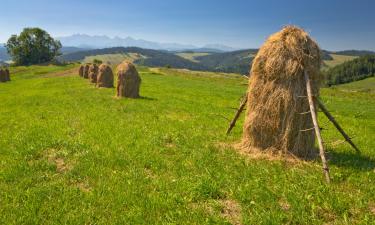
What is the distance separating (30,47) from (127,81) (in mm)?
128156

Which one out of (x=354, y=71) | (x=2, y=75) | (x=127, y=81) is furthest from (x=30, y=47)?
(x=354, y=71)

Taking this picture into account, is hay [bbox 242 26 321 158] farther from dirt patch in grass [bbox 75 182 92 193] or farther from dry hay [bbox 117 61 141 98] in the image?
dry hay [bbox 117 61 141 98]

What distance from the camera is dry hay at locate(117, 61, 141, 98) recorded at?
35500mm

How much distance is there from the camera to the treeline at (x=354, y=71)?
176 metres

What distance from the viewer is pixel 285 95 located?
14250 millimetres

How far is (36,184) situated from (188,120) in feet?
42.2

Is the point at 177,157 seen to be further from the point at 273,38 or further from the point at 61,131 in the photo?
the point at 61,131

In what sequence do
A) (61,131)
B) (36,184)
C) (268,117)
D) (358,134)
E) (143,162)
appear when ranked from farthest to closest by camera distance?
1. (358,134)
2. (61,131)
3. (268,117)
4. (143,162)
5. (36,184)

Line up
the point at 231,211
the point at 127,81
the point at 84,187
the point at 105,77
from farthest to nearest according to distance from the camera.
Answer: the point at 105,77 < the point at 127,81 < the point at 84,187 < the point at 231,211

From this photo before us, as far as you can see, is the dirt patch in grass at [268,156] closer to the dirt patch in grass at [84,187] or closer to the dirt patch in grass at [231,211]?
the dirt patch in grass at [231,211]

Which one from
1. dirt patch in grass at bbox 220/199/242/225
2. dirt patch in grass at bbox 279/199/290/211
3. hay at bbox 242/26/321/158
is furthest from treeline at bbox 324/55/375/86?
dirt patch in grass at bbox 220/199/242/225

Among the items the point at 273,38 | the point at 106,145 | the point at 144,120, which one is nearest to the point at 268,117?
the point at 273,38

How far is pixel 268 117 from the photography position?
14.5m

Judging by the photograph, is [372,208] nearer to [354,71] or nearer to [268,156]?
[268,156]
